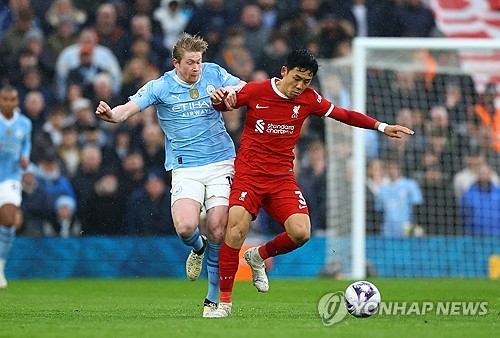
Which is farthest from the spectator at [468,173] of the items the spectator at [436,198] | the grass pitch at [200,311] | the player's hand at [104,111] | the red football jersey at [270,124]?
the player's hand at [104,111]

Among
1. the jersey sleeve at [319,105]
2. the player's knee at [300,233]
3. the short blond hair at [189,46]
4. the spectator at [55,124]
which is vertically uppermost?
the short blond hair at [189,46]

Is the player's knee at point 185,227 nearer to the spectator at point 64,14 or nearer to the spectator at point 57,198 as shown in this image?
the spectator at point 57,198

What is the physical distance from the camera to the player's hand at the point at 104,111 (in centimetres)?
968

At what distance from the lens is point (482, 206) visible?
18594 millimetres

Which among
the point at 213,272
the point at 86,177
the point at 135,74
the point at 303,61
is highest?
the point at 135,74

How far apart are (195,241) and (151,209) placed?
6804 millimetres

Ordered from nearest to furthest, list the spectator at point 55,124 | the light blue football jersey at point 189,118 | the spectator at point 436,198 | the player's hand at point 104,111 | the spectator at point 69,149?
1. the player's hand at point 104,111
2. the light blue football jersey at point 189,118
3. the spectator at point 69,149
4. the spectator at point 55,124
5. the spectator at point 436,198

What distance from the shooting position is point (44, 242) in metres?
17.2

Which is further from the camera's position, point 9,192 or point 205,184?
point 9,192

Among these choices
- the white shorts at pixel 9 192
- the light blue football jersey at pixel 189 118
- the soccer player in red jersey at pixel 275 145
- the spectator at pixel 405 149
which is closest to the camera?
the soccer player in red jersey at pixel 275 145

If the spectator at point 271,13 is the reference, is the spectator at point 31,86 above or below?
below

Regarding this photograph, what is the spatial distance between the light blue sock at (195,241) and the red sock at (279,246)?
617mm

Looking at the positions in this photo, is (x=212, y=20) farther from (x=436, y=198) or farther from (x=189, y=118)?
(x=189, y=118)

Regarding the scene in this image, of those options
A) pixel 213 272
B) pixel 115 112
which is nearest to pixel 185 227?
pixel 213 272
